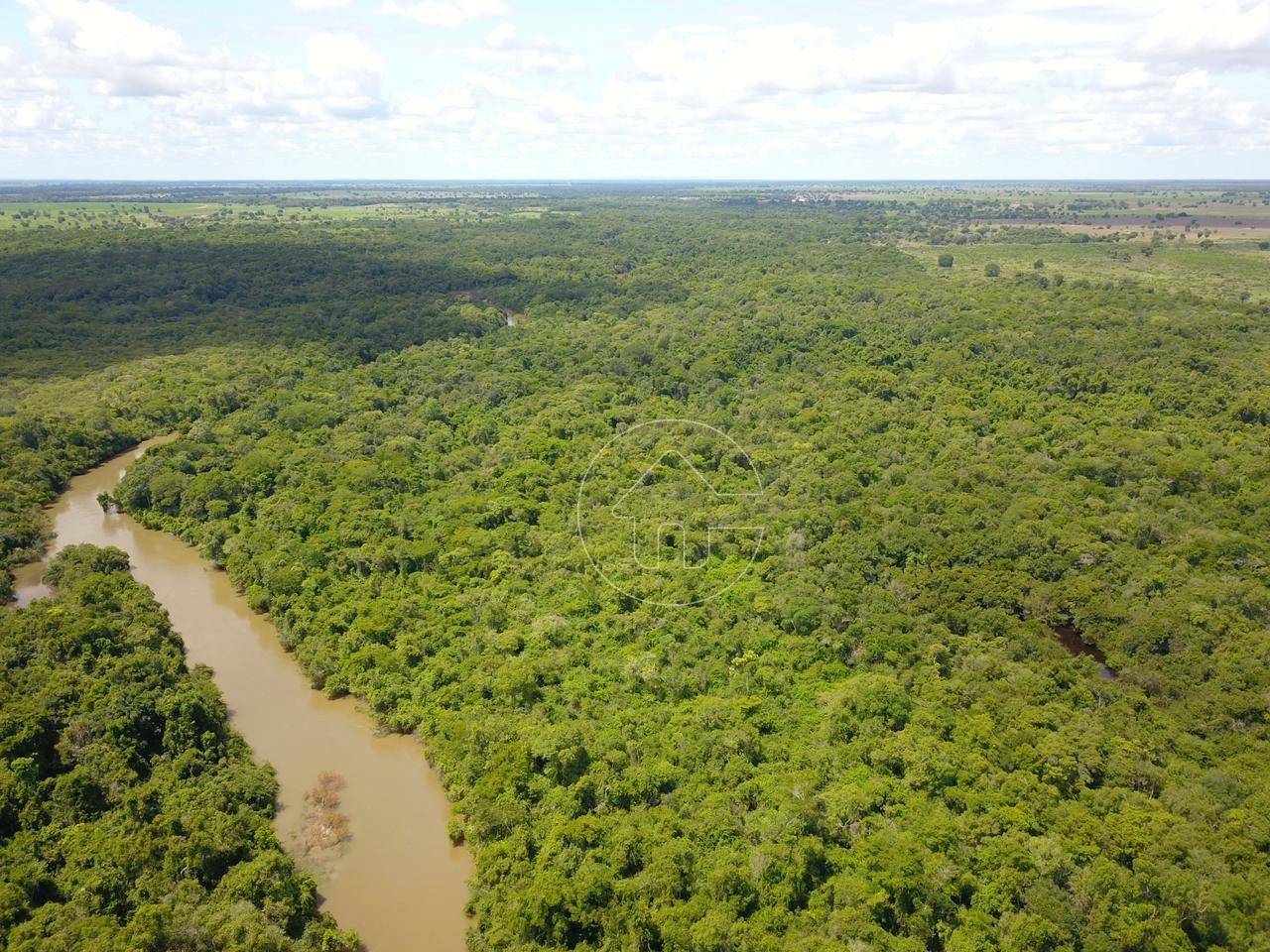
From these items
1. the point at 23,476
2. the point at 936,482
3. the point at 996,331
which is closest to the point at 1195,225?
the point at 996,331

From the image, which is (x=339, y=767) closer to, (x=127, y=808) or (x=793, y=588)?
(x=127, y=808)

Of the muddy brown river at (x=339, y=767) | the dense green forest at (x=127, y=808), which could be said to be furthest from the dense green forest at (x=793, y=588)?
the dense green forest at (x=127, y=808)

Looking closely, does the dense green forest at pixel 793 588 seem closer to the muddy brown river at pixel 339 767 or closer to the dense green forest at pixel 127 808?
the muddy brown river at pixel 339 767

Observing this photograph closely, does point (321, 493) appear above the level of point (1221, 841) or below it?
above

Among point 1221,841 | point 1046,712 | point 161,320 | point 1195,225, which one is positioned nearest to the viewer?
point 1221,841

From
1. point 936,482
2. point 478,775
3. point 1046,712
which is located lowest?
point 478,775

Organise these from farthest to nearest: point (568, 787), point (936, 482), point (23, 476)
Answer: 1. point (23, 476)
2. point (936, 482)
3. point (568, 787)

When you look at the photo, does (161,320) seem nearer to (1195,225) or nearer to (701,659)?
(701,659)
